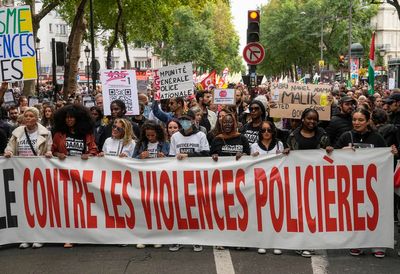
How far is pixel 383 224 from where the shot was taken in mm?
6086

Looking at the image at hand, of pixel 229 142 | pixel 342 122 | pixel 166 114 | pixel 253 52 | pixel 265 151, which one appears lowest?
pixel 265 151

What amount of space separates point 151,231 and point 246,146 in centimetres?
139

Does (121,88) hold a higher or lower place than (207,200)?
higher

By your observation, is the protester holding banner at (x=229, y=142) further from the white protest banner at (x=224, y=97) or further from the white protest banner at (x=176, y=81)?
the white protest banner at (x=224, y=97)

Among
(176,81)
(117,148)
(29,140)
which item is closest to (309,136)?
(117,148)

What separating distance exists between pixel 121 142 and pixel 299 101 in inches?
114

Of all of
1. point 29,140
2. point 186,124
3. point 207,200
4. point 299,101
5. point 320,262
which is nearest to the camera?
point 320,262

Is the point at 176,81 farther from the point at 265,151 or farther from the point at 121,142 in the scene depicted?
the point at 265,151

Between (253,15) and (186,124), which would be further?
(253,15)

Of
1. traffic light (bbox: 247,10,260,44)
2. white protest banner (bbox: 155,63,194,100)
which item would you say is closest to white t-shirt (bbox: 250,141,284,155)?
white protest banner (bbox: 155,63,194,100)

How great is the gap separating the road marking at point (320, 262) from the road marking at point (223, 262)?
0.78 meters

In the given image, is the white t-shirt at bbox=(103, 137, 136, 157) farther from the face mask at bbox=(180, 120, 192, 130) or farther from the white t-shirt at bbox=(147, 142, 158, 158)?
the face mask at bbox=(180, 120, 192, 130)

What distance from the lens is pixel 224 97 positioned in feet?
37.8

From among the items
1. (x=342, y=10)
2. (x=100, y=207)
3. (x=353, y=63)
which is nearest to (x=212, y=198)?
(x=100, y=207)
